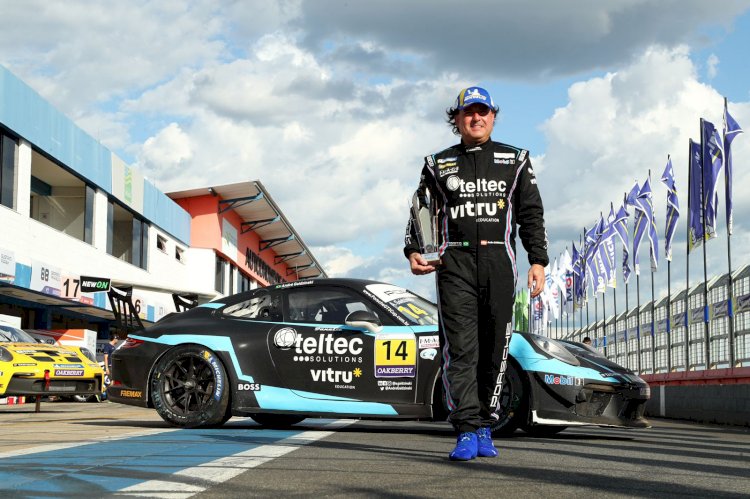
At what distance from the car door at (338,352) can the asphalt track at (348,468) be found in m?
0.74

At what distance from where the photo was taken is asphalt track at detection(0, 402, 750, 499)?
3.81m

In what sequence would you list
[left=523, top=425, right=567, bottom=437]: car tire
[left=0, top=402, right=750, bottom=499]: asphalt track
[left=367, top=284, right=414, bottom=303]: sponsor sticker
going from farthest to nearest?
[left=367, top=284, right=414, bottom=303]: sponsor sticker, [left=523, top=425, right=567, bottom=437]: car tire, [left=0, top=402, right=750, bottom=499]: asphalt track

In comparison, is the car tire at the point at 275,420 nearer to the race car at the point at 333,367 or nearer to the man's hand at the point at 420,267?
the race car at the point at 333,367

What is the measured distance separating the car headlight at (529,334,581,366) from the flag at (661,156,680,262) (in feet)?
71.3

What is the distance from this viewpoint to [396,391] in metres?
7.84

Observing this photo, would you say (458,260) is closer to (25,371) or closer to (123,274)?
(25,371)

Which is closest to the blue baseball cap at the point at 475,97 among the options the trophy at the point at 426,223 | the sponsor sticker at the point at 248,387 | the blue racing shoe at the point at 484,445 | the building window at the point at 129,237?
the trophy at the point at 426,223

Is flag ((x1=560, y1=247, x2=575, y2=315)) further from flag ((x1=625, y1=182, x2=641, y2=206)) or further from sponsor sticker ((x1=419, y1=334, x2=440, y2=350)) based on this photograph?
sponsor sticker ((x1=419, y1=334, x2=440, y2=350))

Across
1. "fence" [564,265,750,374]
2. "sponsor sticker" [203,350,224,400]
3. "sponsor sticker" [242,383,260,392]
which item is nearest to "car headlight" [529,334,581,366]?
"sponsor sticker" [242,383,260,392]

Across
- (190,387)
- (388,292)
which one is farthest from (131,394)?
(388,292)

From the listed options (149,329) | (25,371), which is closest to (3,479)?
(149,329)

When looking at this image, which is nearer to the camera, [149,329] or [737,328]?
[149,329]

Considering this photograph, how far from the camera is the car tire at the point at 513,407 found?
7570mm

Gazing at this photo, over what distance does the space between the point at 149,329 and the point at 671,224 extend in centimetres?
2232
